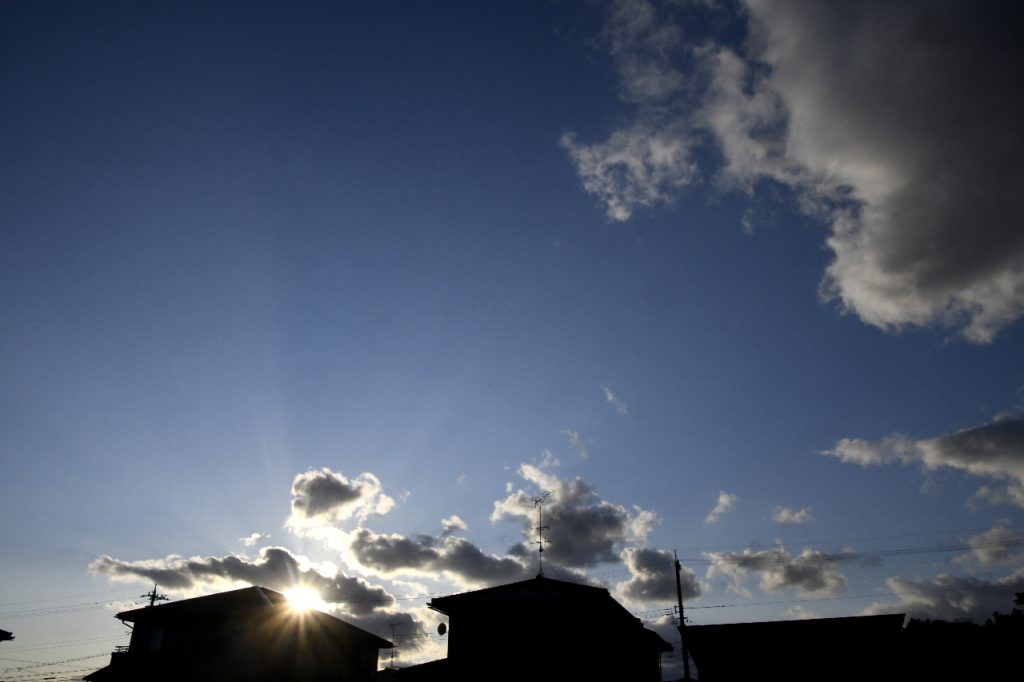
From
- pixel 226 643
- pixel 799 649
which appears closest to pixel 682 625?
pixel 799 649

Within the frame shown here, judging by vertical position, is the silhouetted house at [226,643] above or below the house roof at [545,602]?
below

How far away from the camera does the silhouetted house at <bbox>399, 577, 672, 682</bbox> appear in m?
22.9

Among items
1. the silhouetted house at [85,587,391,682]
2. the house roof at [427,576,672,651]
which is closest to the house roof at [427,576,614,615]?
the house roof at [427,576,672,651]

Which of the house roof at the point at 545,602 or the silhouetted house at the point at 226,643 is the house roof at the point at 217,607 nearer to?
the silhouetted house at the point at 226,643

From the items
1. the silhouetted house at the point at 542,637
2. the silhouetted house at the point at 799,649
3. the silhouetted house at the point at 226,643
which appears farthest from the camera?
the silhouetted house at the point at 226,643

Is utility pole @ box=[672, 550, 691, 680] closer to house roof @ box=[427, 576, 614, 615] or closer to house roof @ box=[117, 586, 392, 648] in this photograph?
house roof @ box=[427, 576, 614, 615]

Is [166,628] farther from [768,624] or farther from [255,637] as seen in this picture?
[768,624]

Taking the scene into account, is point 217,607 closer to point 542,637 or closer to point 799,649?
point 542,637

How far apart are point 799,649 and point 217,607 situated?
2797cm

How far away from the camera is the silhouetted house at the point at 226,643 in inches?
1110

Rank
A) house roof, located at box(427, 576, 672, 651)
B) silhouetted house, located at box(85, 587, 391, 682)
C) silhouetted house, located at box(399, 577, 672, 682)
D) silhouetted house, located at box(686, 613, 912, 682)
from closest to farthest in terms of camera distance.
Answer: silhouetted house, located at box(686, 613, 912, 682)
silhouetted house, located at box(399, 577, 672, 682)
house roof, located at box(427, 576, 672, 651)
silhouetted house, located at box(85, 587, 391, 682)

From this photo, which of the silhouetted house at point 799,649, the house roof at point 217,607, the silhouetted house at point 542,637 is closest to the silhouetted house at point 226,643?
the house roof at point 217,607

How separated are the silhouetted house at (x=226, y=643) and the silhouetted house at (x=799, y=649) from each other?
2000 centimetres

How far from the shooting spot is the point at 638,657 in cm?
2448
